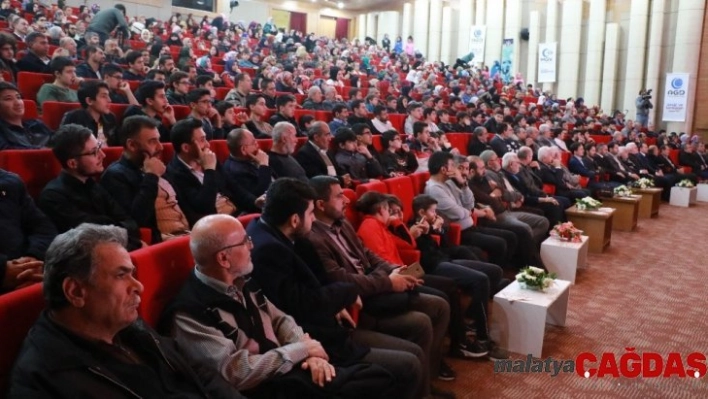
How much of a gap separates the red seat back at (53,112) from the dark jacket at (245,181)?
129cm

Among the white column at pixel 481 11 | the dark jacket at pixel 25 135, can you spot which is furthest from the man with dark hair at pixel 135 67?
the white column at pixel 481 11

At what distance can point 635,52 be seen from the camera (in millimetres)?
13047

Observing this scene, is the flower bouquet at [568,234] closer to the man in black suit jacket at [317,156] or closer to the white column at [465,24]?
the man in black suit jacket at [317,156]

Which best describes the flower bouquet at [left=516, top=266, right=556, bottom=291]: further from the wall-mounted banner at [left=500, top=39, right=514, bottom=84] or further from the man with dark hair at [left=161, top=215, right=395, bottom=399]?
the wall-mounted banner at [left=500, top=39, right=514, bottom=84]

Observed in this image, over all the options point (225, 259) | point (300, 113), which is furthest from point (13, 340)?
point (300, 113)

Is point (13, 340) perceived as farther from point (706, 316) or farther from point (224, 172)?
point (706, 316)

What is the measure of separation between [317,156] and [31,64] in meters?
2.66

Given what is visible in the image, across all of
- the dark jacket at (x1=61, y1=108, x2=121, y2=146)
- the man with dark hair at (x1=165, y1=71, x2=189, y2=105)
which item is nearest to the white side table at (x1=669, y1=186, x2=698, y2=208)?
the man with dark hair at (x1=165, y1=71, x2=189, y2=105)

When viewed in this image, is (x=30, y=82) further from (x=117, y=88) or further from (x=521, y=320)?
Answer: (x=521, y=320)

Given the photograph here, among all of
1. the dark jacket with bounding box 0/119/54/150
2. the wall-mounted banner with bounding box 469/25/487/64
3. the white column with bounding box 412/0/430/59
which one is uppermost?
the white column with bounding box 412/0/430/59

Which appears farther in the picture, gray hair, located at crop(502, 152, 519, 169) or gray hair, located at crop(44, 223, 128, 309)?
gray hair, located at crop(502, 152, 519, 169)

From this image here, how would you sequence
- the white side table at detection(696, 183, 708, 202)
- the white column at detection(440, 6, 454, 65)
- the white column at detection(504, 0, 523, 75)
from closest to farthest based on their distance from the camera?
1. the white side table at detection(696, 183, 708, 202)
2. the white column at detection(504, 0, 523, 75)
3. the white column at detection(440, 6, 454, 65)

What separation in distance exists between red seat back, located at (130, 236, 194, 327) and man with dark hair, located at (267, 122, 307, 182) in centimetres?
176

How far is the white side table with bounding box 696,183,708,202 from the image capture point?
8164 millimetres
